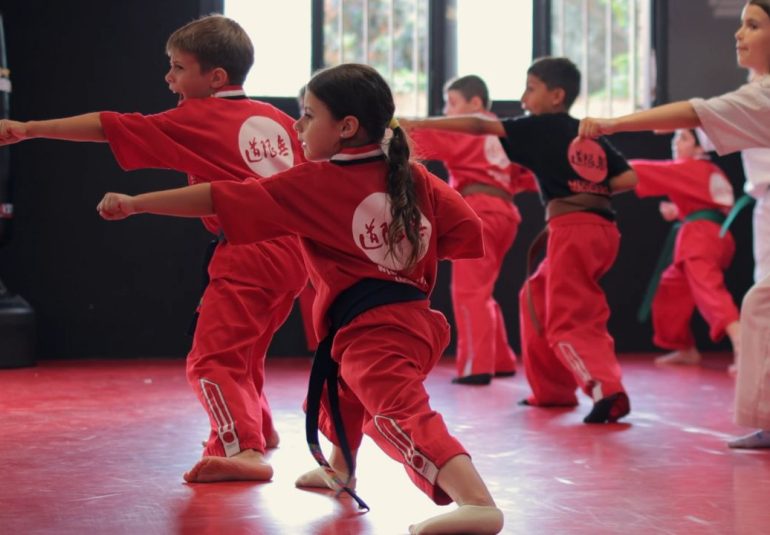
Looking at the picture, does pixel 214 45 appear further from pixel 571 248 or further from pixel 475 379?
pixel 475 379

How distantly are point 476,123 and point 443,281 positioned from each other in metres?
2.63

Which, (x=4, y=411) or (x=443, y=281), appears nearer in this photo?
(x=4, y=411)

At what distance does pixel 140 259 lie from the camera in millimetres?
5750

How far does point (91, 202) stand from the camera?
5.68 meters

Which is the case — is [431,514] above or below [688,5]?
below

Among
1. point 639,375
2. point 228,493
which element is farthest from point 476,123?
point 639,375

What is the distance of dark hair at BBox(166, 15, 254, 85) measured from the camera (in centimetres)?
290

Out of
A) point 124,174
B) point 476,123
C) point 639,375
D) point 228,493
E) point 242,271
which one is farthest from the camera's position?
point 124,174

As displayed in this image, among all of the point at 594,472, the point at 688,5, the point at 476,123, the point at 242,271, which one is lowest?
the point at 594,472

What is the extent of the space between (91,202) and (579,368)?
2.92 meters

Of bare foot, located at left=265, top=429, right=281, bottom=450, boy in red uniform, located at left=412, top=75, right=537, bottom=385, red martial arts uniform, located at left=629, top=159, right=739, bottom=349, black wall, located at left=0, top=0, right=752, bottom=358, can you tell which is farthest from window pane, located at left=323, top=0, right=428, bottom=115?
bare foot, located at left=265, top=429, right=281, bottom=450

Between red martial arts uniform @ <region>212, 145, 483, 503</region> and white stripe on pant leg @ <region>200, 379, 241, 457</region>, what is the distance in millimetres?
458

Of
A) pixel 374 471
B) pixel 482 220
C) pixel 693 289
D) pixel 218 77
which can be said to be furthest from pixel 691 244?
pixel 218 77

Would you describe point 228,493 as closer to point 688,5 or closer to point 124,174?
point 124,174
